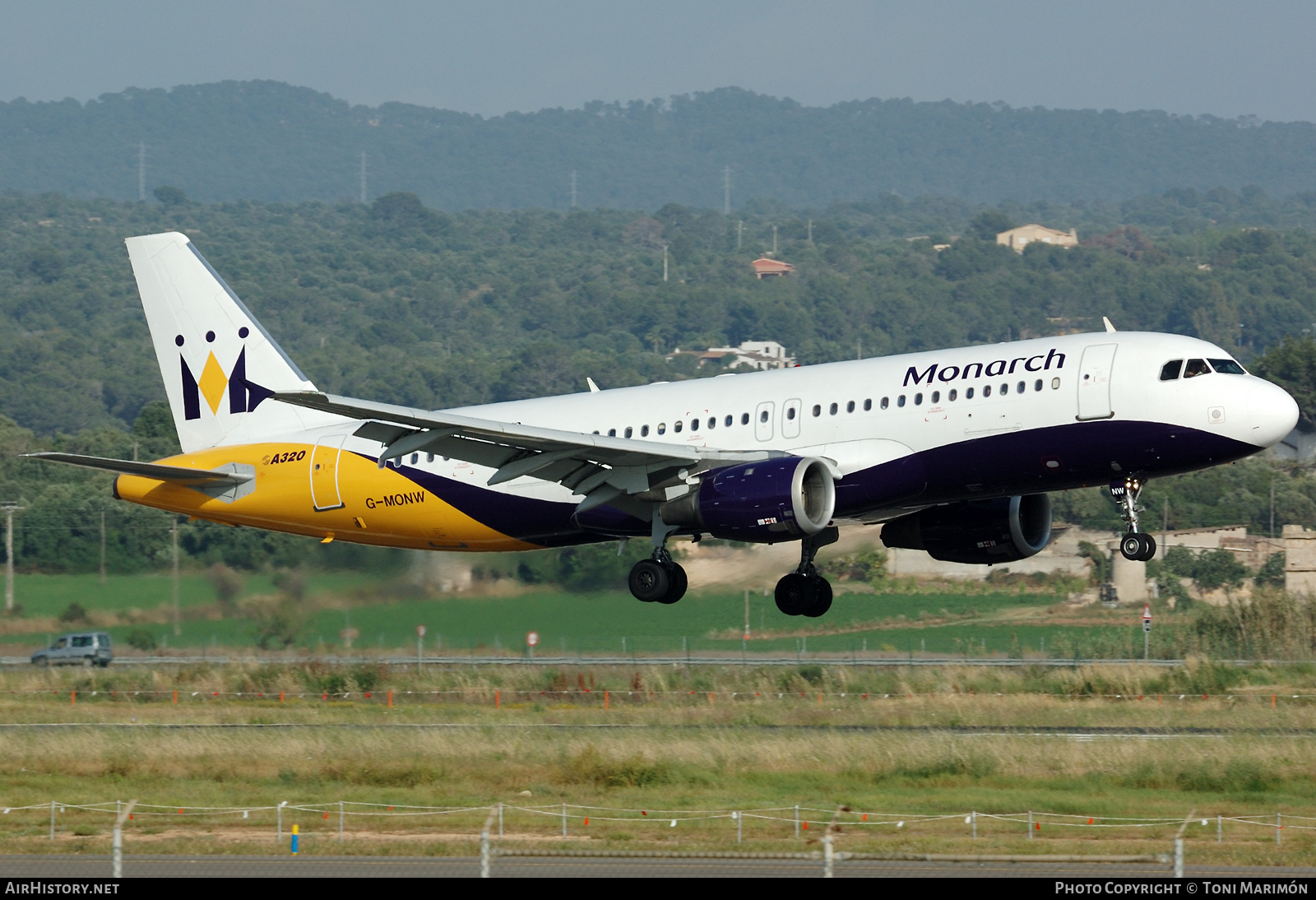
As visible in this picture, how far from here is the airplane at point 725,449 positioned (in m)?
37.1

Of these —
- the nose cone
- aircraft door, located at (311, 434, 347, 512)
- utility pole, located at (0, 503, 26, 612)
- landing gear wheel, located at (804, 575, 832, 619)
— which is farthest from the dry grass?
the nose cone

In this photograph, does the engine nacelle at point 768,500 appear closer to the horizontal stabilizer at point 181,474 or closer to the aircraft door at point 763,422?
the aircraft door at point 763,422

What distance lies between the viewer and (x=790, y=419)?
39.8 m

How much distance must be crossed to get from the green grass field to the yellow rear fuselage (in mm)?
7716

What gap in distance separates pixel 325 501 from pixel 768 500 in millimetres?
12056

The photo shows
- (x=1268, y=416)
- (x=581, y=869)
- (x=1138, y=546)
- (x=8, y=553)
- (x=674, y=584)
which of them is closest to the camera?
(x=581, y=869)

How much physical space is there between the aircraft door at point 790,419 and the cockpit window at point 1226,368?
8449 millimetres

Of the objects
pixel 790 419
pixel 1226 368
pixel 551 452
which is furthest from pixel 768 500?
pixel 1226 368

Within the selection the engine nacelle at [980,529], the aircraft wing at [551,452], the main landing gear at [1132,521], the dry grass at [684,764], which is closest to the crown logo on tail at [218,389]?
the dry grass at [684,764]

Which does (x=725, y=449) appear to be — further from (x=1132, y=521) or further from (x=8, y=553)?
(x=8, y=553)

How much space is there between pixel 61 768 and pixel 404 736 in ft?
25.2

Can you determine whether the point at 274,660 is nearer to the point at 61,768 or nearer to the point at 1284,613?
the point at 61,768

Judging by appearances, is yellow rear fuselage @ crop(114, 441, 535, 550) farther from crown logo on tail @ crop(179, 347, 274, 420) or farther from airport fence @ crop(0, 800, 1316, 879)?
airport fence @ crop(0, 800, 1316, 879)

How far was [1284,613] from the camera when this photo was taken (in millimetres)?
68625
